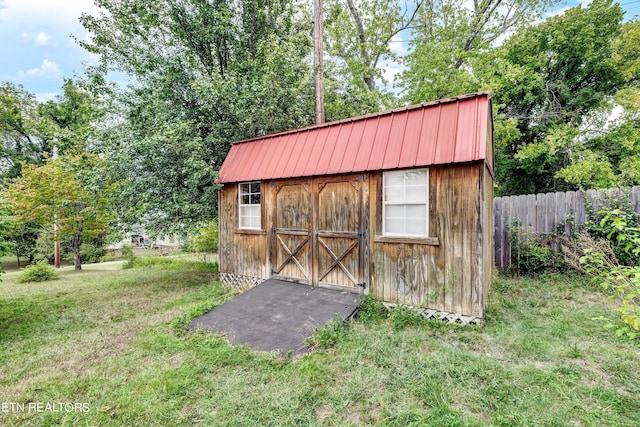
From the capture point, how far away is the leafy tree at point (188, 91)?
7125 millimetres

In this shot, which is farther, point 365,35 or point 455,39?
point 365,35

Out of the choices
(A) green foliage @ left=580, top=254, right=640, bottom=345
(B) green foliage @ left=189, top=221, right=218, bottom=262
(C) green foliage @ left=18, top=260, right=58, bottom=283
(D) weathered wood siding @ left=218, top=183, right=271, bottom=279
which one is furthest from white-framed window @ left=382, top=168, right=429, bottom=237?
(C) green foliage @ left=18, top=260, right=58, bottom=283

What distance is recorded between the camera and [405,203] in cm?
484

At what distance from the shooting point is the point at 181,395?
9.30ft

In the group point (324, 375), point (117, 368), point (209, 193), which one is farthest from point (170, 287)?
point (324, 375)

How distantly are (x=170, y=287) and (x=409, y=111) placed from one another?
7517 mm

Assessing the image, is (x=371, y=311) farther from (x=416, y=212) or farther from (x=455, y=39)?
(x=455, y=39)

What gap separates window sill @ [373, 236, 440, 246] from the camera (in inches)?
178

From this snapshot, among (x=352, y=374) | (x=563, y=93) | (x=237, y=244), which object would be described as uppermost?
(x=563, y=93)

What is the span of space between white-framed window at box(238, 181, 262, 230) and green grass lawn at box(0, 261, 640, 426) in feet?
7.97

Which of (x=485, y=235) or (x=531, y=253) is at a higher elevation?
(x=485, y=235)

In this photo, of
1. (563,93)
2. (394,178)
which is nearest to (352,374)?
(394,178)

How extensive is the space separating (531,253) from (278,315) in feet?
20.5

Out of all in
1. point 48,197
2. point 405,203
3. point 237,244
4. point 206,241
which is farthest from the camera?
point 206,241
